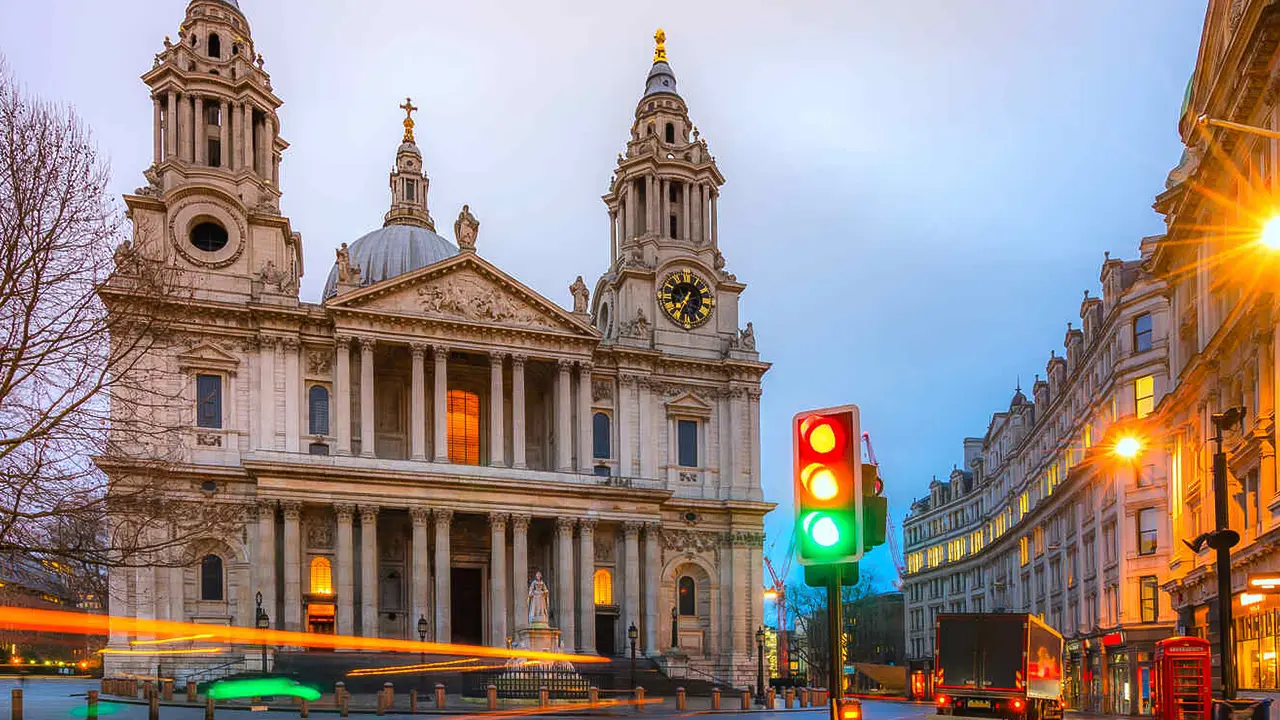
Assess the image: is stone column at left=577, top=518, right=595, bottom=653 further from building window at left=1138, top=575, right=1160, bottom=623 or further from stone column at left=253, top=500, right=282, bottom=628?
building window at left=1138, top=575, right=1160, bottom=623

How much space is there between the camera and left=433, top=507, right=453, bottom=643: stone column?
198 feet

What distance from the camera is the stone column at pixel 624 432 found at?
69.1 meters

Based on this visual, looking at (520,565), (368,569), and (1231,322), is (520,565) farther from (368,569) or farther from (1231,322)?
(1231,322)

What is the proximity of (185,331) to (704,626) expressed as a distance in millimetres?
31080

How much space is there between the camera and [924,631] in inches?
4909

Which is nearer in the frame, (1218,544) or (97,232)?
(1218,544)

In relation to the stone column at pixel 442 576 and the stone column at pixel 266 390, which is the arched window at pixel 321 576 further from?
the stone column at pixel 266 390

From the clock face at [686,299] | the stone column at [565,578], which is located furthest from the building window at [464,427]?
the clock face at [686,299]

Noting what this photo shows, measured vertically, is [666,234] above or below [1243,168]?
above

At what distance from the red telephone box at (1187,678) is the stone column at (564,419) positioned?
135 ft

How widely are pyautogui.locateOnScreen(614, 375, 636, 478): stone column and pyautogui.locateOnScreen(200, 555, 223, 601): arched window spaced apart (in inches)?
827

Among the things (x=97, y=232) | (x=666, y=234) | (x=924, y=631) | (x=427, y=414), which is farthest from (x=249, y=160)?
(x=924, y=631)

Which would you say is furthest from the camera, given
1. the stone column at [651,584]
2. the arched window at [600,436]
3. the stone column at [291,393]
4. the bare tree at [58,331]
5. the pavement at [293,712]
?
the arched window at [600,436]

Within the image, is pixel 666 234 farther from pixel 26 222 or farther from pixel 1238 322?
pixel 26 222
